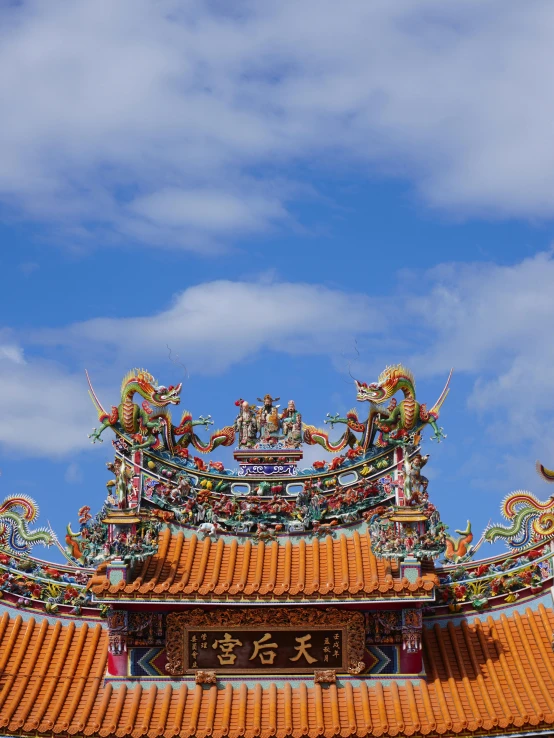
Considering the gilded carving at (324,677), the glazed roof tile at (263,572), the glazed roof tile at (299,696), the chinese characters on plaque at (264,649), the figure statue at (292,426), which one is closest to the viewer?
the glazed roof tile at (299,696)

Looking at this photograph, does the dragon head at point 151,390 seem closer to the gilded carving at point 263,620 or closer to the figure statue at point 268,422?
the figure statue at point 268,422

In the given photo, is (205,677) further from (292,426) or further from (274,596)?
(292,426)

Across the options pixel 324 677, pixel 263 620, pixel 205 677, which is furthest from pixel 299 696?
pixel 205 677

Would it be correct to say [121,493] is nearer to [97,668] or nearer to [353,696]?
[97,668]

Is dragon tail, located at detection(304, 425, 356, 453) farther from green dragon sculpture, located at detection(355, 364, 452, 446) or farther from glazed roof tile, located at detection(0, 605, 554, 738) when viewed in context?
glazed roof tile, located at detection(0, 605, 554, 738)

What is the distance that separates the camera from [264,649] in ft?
60.2

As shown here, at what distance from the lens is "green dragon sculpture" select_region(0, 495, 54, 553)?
20.0m

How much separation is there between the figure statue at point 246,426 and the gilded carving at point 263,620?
11.5ft

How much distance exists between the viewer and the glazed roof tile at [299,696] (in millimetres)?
16781

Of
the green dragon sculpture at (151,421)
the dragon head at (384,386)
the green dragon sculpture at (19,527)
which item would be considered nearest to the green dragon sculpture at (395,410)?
the dragon head at (384,386)

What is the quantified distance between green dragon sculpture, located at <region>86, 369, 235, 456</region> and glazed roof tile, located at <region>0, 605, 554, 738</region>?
3.85 m

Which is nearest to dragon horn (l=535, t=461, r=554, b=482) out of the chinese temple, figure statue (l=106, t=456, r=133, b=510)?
the chinese temple

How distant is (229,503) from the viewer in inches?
785

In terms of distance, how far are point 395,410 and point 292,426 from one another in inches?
79.8
